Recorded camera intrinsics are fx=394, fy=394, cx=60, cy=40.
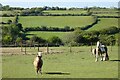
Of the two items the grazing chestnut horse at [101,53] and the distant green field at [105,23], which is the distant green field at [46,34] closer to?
the distant green field at [105,23]

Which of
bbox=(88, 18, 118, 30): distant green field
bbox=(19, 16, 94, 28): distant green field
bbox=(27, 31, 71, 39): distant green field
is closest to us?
bbox=(27, 31, 71, 39): distant green field

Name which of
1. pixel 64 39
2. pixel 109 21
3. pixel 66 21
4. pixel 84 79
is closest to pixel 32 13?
pixel 66 21

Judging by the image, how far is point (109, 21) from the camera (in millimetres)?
77312

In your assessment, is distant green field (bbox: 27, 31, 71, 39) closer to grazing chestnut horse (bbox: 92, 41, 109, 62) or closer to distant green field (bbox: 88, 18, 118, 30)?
distant green field (bbox: 88, 18, 118, 30)

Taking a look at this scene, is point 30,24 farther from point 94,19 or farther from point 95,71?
point 95,71

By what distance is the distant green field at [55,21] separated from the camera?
7544 centimetres

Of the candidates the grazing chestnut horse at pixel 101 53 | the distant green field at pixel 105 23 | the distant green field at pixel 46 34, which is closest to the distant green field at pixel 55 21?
the distant green field at pixel 105 23

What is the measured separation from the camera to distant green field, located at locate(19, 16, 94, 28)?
75.4m

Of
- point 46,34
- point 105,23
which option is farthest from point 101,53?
point 105,23

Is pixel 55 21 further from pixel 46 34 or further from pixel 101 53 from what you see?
pixel 101 53

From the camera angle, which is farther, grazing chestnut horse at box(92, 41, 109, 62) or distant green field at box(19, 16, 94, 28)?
distant green field at box(19, 16, 94, 28)

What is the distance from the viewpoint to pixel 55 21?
79.8 m

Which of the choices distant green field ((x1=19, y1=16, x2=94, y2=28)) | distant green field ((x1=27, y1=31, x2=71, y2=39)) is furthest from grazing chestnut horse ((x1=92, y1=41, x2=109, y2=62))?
distant green field ((x1=19, y1=16, x2=94, y2=28))

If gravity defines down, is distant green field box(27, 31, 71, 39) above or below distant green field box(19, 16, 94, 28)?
below
